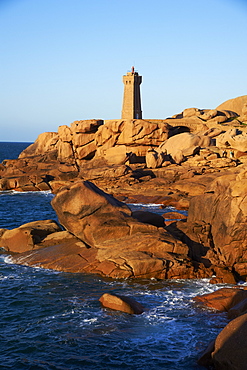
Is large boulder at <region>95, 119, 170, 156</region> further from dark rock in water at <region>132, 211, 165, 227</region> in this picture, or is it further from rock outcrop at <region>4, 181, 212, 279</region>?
rock outcrop at <region>4, 181, 212, 279</region>

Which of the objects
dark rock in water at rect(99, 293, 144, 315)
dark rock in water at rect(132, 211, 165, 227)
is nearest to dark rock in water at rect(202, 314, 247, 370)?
dark rock in water at rect(99, 293, 144, 315)

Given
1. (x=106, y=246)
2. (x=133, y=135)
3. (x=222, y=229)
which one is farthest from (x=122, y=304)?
(x=133, y=135)

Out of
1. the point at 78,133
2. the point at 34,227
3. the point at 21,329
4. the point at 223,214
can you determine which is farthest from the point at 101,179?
the point at 21,329

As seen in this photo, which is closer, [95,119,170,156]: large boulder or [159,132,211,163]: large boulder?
[159,132,211,163]: large boulder

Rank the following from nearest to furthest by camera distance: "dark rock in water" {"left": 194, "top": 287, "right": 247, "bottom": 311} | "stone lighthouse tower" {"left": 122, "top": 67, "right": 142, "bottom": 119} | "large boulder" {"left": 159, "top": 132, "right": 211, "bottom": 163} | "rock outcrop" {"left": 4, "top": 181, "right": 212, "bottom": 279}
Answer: "dark rock in water" {"left": 194, "top": 287, "right": 247, "bottom": 311}
"rock outcrop" {"left": 4, "top": 181, "right": 212, "bottom": 279}
"large boulder" {"left": 159, "top": 132, "right": 211, "bottom": 163}
"stone lighthouse tower" {"left": 122, "top": 67, "right": 142, "bottom": 119}

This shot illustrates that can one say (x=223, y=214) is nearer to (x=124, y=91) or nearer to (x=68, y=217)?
(x=68, y=217)

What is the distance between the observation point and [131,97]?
8331 centimetres

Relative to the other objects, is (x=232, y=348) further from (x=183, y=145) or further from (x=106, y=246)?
(x=183, y=145)

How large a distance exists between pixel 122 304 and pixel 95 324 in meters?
1.50

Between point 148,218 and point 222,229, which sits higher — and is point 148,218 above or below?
above

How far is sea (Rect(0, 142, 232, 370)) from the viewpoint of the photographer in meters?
13.6

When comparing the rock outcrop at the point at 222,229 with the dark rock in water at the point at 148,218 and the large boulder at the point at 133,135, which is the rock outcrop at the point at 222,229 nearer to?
the dark rock in water at the point at 148,218

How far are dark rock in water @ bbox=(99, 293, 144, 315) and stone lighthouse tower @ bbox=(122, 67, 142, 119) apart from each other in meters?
67.6

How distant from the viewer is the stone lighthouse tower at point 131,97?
83188 millimetres
